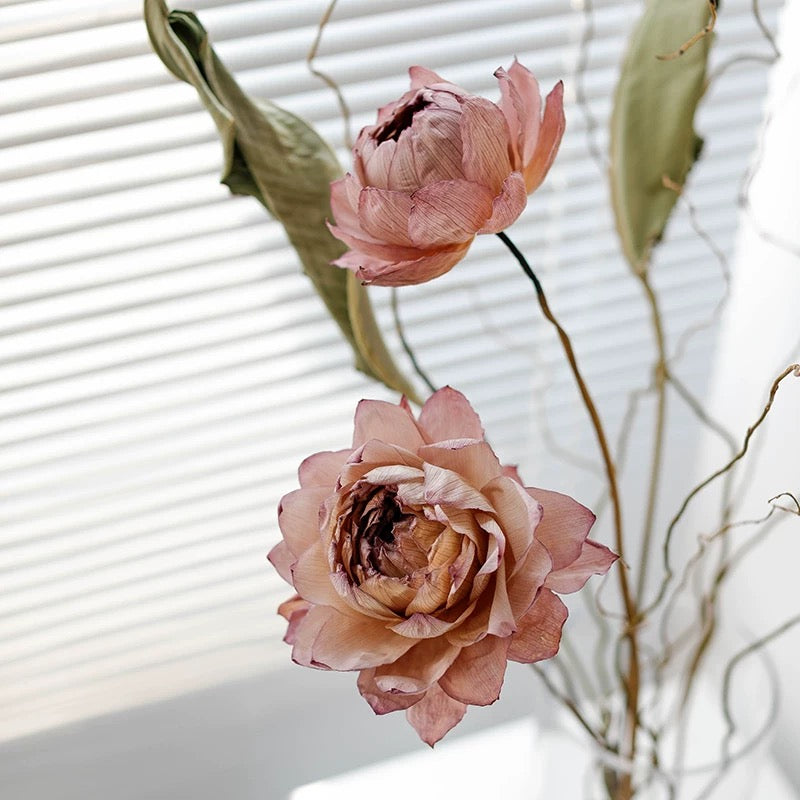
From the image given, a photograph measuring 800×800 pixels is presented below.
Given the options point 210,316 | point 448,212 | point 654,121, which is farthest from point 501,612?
point 210,316

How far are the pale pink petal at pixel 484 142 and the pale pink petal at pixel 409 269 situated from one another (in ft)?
0.08

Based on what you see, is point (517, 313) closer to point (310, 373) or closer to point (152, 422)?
point (310, 373)

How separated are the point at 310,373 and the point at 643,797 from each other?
33 cm

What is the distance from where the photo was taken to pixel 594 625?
588 mm

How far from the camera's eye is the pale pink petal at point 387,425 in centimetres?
31

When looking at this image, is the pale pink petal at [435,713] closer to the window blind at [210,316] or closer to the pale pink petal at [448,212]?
the pale pink petal at [448,212]

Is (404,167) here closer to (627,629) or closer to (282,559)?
(282,559)

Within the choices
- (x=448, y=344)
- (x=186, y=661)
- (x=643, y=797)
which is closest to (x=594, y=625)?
(x=643, y=797)

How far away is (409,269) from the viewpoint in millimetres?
309

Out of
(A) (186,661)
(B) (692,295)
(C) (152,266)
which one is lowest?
(A) (186,661)

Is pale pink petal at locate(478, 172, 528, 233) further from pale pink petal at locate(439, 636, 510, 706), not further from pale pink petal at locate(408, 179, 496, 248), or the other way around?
pale pink petal at locate(439, 636, 510, 706)

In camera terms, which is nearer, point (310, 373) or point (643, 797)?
point (643, 797)

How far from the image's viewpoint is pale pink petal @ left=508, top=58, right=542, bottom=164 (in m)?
0.32

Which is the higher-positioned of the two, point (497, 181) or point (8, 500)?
point (497, 181)
